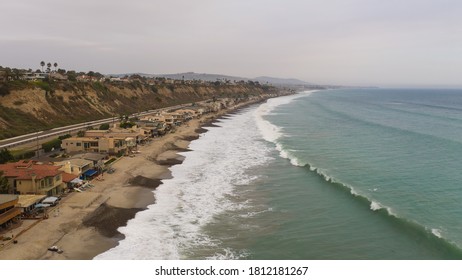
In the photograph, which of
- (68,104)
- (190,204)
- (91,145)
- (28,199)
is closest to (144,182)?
(190,204)

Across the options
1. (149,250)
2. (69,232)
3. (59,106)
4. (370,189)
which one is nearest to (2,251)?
(69,232)

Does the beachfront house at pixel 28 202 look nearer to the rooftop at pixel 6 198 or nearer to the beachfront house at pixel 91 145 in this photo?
the rooftop at pixel 6 198

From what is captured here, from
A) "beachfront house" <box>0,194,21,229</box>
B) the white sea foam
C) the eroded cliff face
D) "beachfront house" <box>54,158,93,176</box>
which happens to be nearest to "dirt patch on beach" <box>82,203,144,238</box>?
the white sea foam

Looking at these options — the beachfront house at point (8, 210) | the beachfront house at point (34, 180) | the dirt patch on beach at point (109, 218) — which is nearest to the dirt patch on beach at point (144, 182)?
the dirt patch on beach at point (109, 218)
